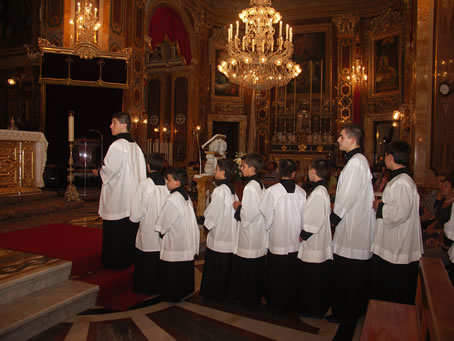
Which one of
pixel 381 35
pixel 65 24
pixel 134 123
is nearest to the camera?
pixel 65 24

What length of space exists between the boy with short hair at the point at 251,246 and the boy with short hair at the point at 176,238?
51 centimetres

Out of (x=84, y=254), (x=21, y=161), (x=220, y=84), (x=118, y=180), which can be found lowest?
(x=84, y=254)

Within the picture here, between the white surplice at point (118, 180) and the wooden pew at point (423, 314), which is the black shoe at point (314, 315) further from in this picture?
the white surplice at point (118, 180)

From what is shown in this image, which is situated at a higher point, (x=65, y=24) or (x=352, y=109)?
(x=65, y=24)

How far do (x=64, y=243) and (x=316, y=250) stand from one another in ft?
10.4

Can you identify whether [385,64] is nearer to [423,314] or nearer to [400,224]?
[400,224]

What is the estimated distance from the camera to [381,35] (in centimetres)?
1625

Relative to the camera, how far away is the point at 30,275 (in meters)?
3.40

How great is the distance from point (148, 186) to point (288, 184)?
153 centimetres

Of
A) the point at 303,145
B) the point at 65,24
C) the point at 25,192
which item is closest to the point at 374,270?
the point at 25,192

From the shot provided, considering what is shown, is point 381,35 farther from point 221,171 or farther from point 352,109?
point 221,171

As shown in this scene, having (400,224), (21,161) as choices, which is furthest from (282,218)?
(21,161)

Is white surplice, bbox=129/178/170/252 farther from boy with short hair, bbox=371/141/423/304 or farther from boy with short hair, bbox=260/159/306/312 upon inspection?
boy with short hair, bbox=371/141/423/304

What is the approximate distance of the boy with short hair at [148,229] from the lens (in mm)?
3951
